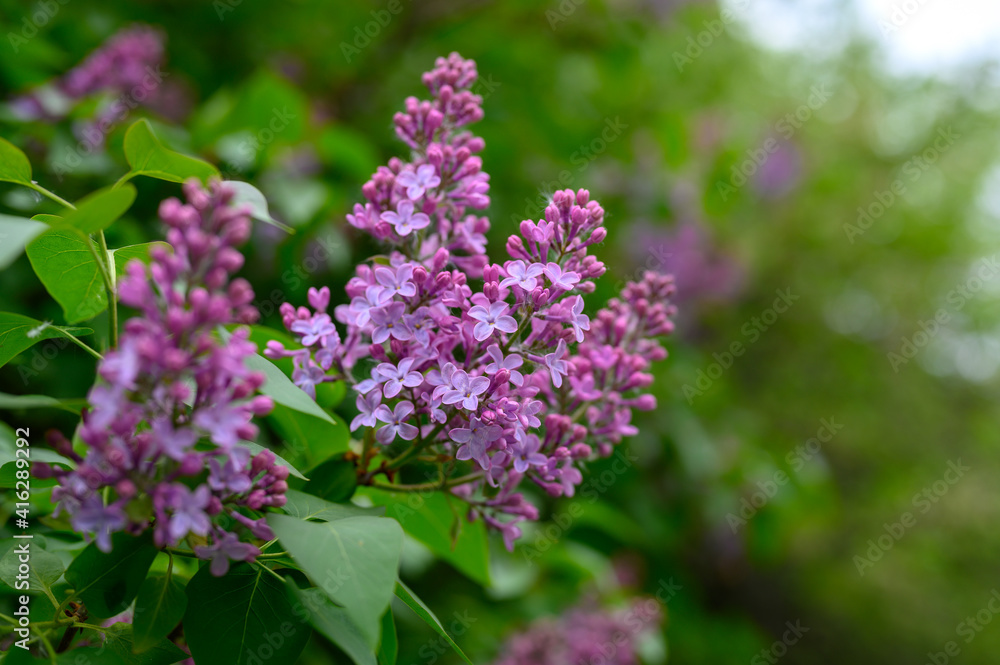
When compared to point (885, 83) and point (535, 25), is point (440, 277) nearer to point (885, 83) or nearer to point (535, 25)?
point (535, 25)

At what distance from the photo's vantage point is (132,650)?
105 centimetres

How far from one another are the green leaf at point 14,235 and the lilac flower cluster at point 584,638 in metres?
2.53

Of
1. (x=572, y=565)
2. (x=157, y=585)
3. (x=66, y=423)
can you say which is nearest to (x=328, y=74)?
(x=66, y=423)

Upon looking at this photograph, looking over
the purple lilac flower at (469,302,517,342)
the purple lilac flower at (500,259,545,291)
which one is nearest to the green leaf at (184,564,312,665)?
the purple lilac flower at (469,302,517,342)

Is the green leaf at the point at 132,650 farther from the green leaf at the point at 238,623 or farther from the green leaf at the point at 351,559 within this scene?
the green leaf at the point at 351,559

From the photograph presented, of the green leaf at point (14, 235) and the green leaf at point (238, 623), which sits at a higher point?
the green leaf at point (14, 235)

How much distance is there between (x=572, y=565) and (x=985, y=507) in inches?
194

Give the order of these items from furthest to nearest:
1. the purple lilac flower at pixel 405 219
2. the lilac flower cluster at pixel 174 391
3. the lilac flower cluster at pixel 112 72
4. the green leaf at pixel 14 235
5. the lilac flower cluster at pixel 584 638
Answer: the lilac flower cluster at pixel 584 638, the lilac flower cluster at pixel 112 72, the purple lilac flower at pixel 405 219, the lilac flower cluster at pixel 174 391, the green leaf at pixel 14 235

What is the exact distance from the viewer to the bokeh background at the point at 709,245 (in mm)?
3020

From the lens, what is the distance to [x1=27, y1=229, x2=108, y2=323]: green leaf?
1.13 meters

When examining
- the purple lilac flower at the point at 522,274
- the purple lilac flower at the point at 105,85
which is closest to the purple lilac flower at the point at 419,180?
the purple lilac flower at the point at 522,274

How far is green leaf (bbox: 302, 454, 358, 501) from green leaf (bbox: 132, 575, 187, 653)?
0.30 m

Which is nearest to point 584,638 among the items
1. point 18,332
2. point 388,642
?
point 388,642

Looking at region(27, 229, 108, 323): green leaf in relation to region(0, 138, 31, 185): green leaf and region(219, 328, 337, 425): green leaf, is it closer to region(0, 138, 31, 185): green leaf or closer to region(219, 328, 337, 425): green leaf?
region(0, 138, 31, 185): green leaf
